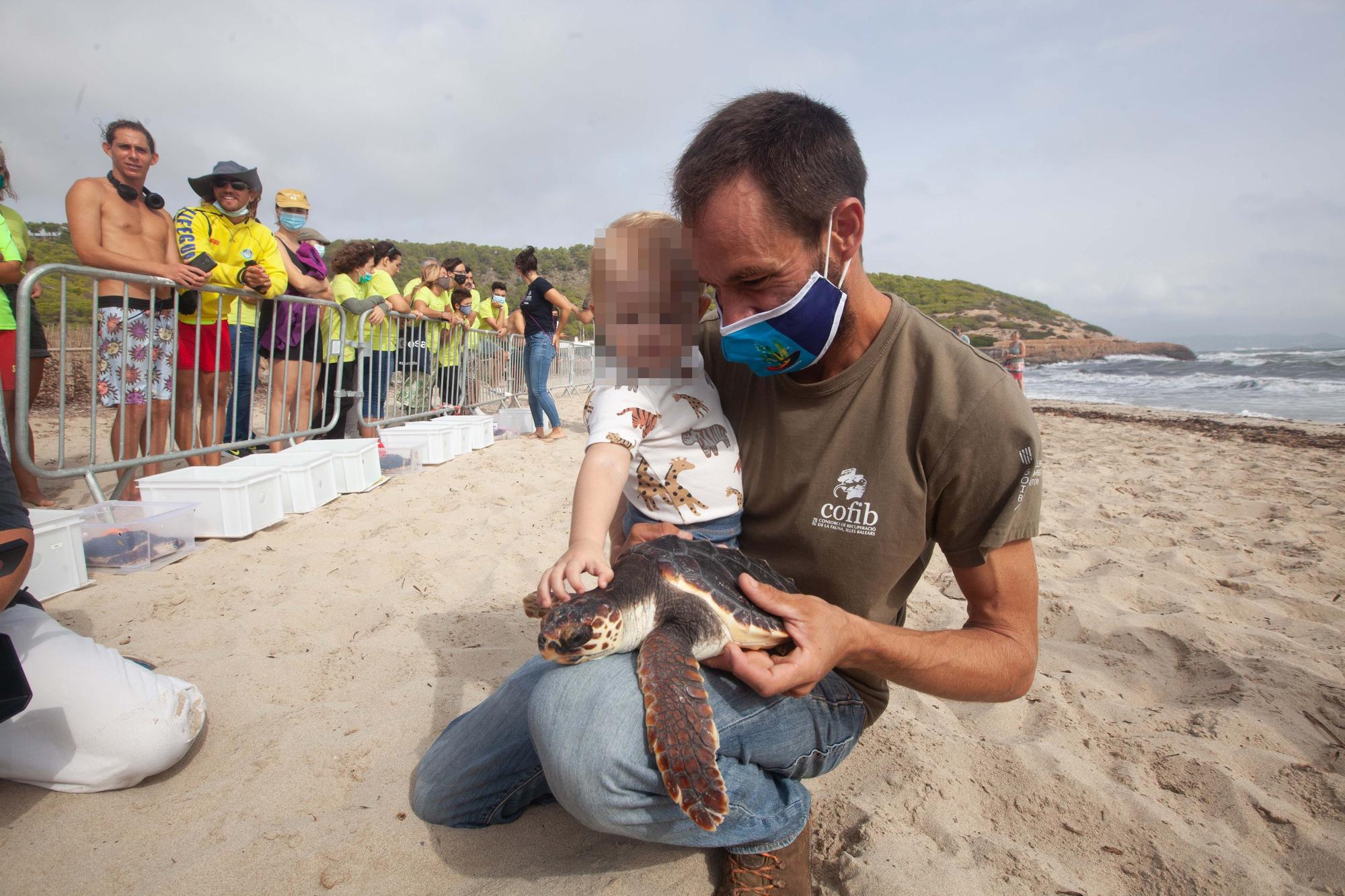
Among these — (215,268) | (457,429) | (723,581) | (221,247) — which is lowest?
(457,429)

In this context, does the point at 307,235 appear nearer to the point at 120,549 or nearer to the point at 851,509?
the point at 120,549

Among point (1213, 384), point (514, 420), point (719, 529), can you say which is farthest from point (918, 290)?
point (719, 529)

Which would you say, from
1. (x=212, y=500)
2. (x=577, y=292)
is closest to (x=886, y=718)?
(x=212, y=500)

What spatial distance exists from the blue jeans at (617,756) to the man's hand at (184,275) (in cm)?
398

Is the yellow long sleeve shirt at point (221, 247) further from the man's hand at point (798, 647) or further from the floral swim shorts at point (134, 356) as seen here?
the man's hand at point (798, 647)

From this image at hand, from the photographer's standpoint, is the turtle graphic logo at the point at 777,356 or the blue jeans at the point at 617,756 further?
the turtle graphic logo at the point at 777,356

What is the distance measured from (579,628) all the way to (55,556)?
2933 millimetres

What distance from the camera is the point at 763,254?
1445 millimetres

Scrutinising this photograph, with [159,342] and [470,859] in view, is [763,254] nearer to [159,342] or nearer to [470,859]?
[470,859]

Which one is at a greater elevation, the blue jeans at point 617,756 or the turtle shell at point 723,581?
the turtle shell at point 723,581

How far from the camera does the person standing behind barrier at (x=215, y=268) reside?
→ 4617mm

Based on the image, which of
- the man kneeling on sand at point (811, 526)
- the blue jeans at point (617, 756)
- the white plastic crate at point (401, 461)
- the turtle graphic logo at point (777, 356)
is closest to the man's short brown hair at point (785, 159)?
the man kneeling on sand at point (811, 526)

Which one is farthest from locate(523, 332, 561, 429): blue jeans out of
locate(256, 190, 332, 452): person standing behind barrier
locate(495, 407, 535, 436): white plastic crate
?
locate(256, 190, 332, 452): person standing behind barrier

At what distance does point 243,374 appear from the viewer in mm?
4992
